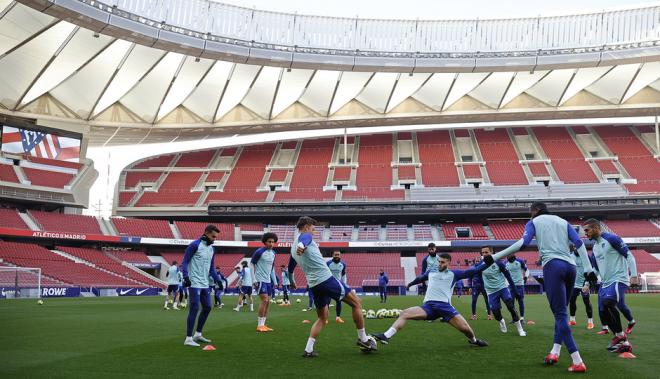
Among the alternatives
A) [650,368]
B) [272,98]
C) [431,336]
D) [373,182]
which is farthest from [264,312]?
[373,182]

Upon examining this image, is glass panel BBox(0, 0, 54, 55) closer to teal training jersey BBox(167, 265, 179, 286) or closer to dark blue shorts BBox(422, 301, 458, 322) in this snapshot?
teal training jersey BBox(167, 265, 179, 286)

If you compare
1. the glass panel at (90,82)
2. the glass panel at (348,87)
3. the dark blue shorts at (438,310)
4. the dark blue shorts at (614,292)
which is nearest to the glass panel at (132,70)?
the glass panel at (90,82)

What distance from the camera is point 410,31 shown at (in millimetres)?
44938

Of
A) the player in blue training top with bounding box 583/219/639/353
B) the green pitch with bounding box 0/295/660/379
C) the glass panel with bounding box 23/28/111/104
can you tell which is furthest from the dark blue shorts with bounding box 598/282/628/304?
the glass panel with bounding box 23/28/111/104

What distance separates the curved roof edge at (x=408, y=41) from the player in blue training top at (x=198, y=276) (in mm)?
25868

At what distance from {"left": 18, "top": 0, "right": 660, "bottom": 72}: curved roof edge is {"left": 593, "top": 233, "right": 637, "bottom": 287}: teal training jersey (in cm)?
2950

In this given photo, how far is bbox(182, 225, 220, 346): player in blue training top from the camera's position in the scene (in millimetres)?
9742

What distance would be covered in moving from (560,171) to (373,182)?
18255 millimetres

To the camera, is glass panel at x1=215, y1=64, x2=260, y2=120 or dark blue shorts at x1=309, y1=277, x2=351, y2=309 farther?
glass panel at x1=215, y1=64, x2=260, y2=120

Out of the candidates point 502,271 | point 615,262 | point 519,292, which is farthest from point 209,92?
point 615,262

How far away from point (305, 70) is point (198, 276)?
3453 centimetres

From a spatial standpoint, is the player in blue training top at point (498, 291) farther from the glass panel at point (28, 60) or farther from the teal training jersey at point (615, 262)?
the glass panel at point (28, 60)

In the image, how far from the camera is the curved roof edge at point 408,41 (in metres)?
36.4

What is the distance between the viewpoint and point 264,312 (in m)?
12.7
